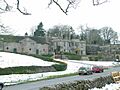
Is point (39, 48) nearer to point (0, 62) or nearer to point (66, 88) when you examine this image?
point (0, 62)

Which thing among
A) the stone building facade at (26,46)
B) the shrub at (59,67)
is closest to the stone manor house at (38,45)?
the stone building facade at (26,46)

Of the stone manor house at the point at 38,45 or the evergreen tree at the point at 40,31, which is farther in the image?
the evergreen tree at the point at 40,31

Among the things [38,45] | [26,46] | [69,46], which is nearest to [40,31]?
[69,46]

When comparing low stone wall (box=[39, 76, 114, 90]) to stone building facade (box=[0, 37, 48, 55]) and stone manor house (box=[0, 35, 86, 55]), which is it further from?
stone building facade (box=[0, 37, 48, 55])

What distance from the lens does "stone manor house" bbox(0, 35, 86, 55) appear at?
403 feet

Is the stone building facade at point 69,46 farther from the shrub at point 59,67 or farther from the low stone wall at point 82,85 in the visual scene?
the low stone wall at point 82,85

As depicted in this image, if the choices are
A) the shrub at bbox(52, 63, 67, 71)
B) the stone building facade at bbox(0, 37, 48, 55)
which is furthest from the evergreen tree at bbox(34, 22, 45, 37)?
the shrub at bbox(52, 63, 67, 71)

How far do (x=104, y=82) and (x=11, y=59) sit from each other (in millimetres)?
46083

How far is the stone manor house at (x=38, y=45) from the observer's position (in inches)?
4830

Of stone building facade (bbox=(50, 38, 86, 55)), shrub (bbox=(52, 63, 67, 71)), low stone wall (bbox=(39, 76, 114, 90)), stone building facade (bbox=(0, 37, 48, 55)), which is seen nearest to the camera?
low stone wall (bbox=(39, 76, 114, 90))

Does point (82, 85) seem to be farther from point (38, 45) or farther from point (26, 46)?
point (38, 45)

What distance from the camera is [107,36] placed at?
174 m

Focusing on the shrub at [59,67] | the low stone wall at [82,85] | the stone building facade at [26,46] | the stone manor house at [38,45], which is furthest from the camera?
the stone building facade at [26,46]

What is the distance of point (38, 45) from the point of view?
5167 inches
